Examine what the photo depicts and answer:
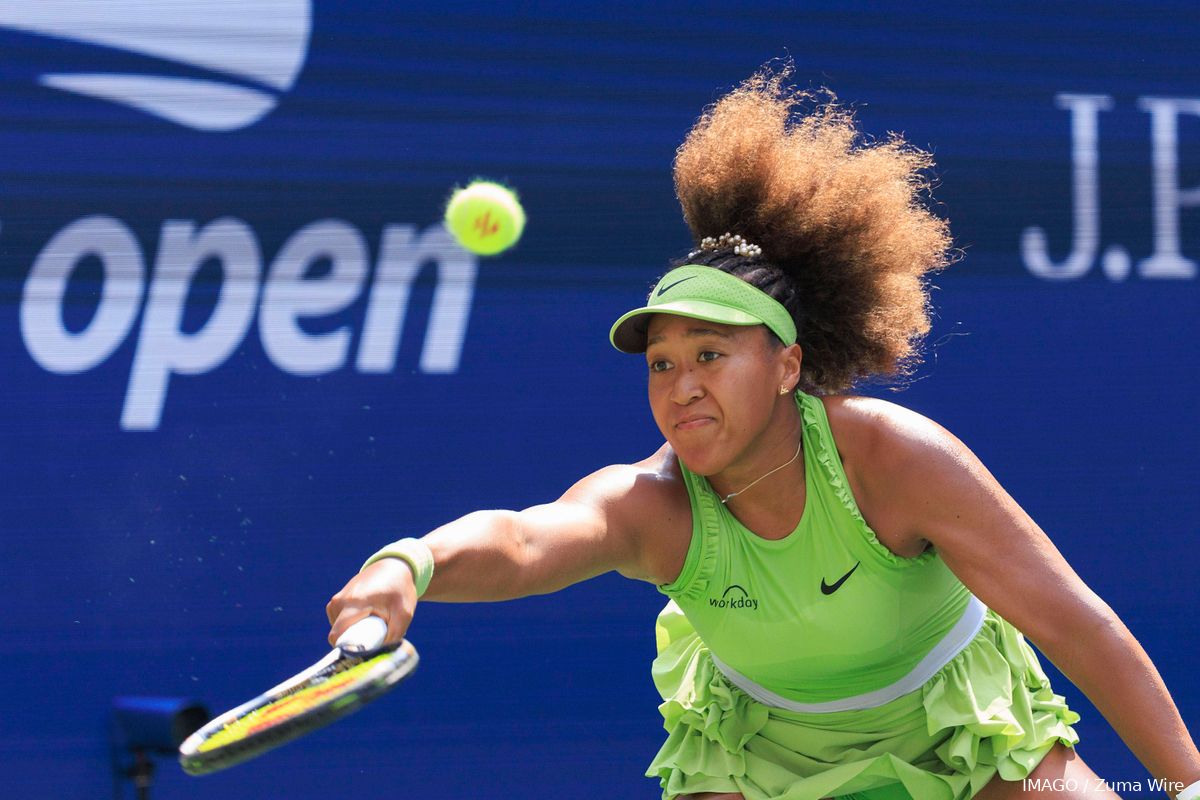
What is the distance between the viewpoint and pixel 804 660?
254cm

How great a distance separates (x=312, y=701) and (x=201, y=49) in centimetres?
233

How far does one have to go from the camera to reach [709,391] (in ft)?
8.05

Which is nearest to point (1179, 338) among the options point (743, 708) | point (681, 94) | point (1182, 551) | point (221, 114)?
point (1182, 551)

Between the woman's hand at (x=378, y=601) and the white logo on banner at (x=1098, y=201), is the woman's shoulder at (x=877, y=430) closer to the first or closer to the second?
the woman's hand at (x=378, y=601)

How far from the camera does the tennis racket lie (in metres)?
1.62

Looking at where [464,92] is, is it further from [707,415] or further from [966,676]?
[966,676]

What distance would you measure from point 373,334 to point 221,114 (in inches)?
24.8

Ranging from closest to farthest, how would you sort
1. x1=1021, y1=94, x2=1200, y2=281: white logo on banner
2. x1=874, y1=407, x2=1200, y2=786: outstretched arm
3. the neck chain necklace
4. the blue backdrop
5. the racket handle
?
the racket handle < x1=874, y1=407, x2=1200, y2=786: outstretched arm < the neck chain necklace < the blue backdrop < x1=1021, y1=94, x2=1200, y2=281: white logo on banner

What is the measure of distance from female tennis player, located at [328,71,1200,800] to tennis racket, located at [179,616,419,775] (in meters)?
0.48

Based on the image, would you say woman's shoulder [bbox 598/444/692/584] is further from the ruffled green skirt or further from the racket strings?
the racket strings

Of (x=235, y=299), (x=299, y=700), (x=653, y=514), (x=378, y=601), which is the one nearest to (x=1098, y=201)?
(x=653, y=514)

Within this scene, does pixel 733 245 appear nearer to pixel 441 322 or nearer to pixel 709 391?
pixel 709 391

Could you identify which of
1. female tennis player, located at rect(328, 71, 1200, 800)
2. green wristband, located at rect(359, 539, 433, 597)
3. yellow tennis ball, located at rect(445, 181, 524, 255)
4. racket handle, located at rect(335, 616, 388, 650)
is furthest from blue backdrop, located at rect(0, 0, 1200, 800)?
racket handle, located at rect(335, 616, 388, 650)

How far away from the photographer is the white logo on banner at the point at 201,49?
11.5 ft
